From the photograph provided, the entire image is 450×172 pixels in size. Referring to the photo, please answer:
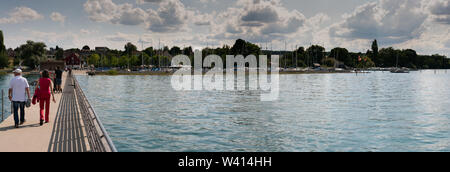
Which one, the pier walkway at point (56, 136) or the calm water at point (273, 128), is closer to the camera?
the pier walkway at point (56, 136)

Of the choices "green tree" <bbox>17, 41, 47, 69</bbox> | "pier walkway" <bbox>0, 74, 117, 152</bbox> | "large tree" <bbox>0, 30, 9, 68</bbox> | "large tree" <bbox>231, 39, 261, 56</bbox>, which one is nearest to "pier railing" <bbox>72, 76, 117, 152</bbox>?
"pier walkway" <bbox>0, 74, 117, 152</bbox>

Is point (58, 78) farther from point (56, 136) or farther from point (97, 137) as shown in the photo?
point (97, 137)

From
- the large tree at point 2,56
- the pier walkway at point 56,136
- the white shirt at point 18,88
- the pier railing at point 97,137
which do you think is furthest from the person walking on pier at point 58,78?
the large tree at point 2,56

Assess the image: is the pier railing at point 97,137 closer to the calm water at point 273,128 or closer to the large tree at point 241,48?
the calm water at point 273,128

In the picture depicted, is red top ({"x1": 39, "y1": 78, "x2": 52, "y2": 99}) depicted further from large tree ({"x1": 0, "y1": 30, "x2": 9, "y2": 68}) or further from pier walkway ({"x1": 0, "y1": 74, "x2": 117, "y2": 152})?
large tree ({"x1": 0, "y1": 30, "x2": 9, "y2": 68})

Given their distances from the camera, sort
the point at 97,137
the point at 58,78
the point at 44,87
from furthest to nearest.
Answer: the point at 58,78, the point at 44,87, the point at 97,137

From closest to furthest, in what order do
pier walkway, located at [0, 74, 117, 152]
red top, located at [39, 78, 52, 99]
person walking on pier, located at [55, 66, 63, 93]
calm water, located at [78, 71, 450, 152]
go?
pier walkway, located at [0, 74, 117, 152], red top, located at [39, 78, 52, 99], calm water, located at [78, 71, 450, 152], person walking on pier, located at [55, 66, 63, 93]

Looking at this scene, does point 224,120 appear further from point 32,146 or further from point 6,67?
point 6,67

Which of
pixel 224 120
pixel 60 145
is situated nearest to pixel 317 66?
pixel 224 120

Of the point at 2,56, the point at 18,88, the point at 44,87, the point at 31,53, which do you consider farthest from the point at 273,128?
the point at 31,53

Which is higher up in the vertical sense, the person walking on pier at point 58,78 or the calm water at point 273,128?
the person walking on pier at point 58,78
